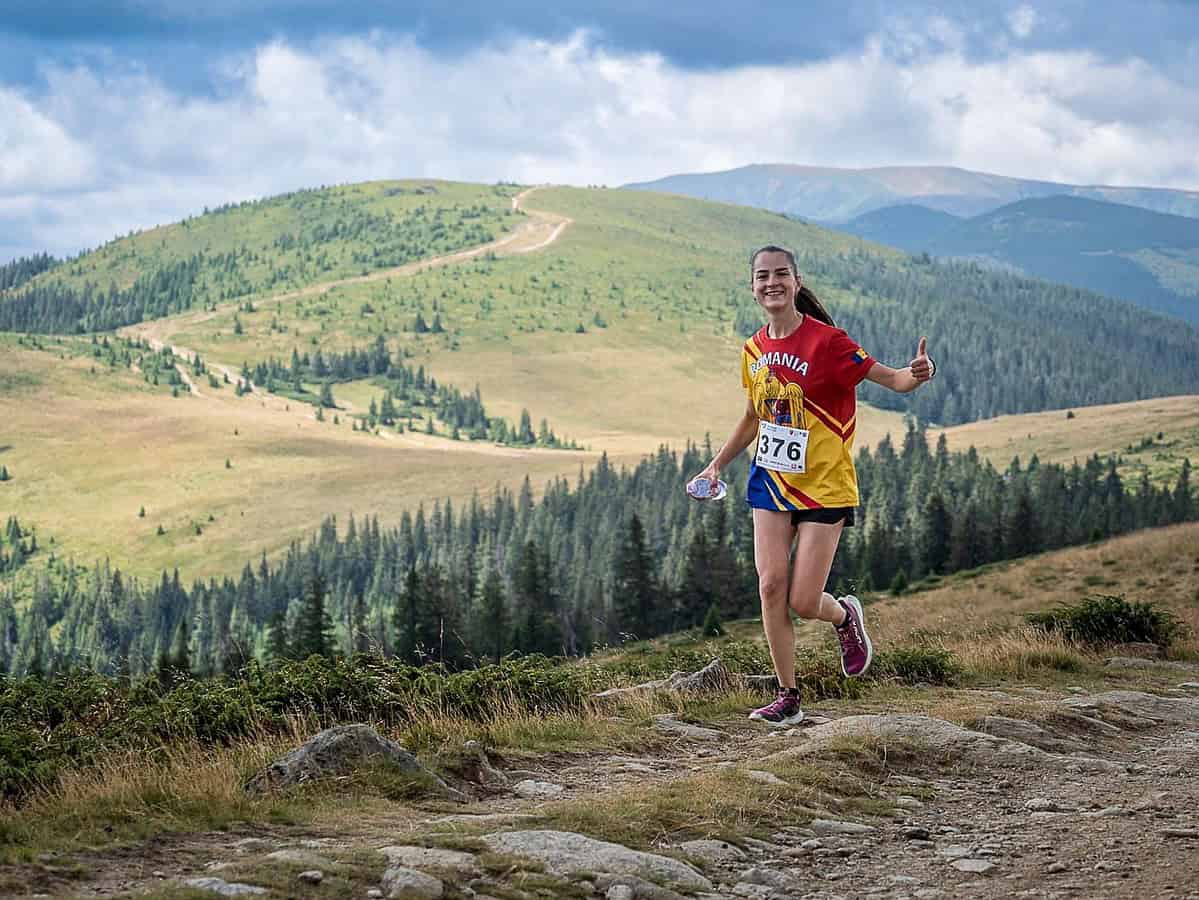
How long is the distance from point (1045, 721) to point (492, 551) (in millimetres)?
146475

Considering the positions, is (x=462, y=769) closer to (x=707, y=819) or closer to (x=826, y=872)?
(x=707, y=819)

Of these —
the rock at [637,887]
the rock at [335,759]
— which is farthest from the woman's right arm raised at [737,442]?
the rock at [637,887]

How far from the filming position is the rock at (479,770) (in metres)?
9.37

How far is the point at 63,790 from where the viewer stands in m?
8.05

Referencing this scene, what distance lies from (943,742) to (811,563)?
1821 mm

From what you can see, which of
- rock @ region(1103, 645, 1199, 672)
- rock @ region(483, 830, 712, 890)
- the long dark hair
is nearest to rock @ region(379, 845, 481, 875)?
rock @ region(483, 830, 712, 890)

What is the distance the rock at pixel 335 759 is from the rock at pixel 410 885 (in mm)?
2163

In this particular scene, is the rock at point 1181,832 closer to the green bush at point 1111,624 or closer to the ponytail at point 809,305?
the ponytail at point 809,305

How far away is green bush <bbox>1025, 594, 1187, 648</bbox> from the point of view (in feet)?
60.0

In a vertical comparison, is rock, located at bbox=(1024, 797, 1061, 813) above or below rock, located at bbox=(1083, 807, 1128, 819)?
below

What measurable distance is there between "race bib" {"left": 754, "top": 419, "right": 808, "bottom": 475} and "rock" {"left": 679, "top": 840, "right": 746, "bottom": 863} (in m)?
3.61

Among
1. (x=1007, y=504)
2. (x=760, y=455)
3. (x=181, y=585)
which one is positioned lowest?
(x=181, y=585)

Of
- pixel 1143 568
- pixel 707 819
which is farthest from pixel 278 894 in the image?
pixel 1143 568

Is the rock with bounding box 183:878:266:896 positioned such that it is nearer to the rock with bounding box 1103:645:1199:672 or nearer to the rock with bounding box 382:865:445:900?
the rock with bounding box 382:865:445:900
